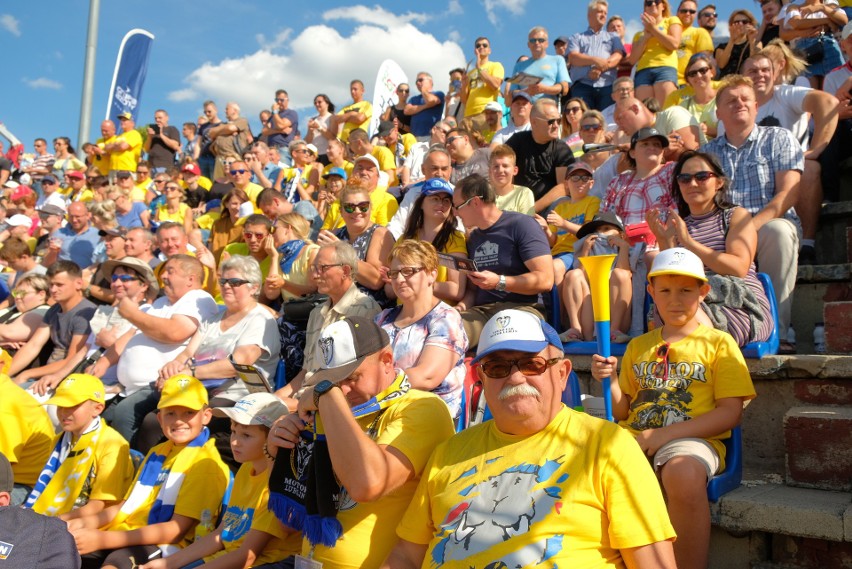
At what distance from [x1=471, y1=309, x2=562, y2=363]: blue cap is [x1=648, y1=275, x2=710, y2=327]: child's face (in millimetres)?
989

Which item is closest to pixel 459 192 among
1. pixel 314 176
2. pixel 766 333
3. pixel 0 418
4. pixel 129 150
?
pixel 766 333

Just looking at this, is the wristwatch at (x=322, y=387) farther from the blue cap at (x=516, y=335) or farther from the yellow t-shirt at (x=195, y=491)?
the yellow t-shirt at (x=195, y=491)

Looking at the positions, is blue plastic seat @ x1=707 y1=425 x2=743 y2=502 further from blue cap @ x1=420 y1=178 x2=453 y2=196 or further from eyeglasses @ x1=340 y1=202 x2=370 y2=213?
eyeglasses @ x1=340 y1=202 x2=370 y2=213

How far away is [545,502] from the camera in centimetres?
220

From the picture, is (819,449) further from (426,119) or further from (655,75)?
(426,119)

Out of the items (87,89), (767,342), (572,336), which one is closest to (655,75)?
(572,336)

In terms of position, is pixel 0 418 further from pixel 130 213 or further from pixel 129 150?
pixel 129 150

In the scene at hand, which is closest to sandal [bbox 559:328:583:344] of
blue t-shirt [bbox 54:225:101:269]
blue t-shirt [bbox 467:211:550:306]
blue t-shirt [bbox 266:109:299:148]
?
blue t-shirt [bbox 467:211:550:306]

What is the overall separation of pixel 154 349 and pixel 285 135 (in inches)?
336

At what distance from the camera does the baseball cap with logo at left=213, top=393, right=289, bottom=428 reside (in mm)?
3500

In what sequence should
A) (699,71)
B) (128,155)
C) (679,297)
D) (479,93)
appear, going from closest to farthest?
(679,297)
(699,71)
(479,93)
(128,155)

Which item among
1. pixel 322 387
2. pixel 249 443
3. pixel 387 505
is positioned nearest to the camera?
pixel 322 387

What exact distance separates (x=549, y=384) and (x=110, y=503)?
9.65 feet

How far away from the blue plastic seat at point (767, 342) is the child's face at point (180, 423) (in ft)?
9.40
